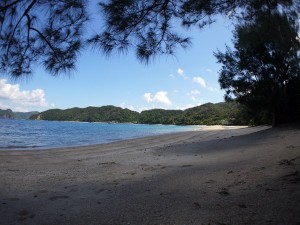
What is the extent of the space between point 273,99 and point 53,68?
16.5 metres

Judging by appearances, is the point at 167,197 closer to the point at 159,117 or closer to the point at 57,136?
the point at 57,136

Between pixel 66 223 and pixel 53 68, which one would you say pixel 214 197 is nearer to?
pixel 66 223

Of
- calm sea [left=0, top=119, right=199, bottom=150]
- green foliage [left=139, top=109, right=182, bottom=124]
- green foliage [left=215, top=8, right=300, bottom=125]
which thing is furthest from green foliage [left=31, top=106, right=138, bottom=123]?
green foliage [left=215, top=8, right=300, bottom=125]

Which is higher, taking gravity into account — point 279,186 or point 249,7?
point 249,7

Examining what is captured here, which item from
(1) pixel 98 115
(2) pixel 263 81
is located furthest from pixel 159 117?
(2) pixel 263 81

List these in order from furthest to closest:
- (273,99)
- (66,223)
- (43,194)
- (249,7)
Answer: (273,99) → (43,194) → (249,7) → (66,223)

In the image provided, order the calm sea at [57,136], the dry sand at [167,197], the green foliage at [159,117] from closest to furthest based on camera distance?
the dry sand at [167,197] → the calm sea at [57,136] → the green foliage at [159,117]

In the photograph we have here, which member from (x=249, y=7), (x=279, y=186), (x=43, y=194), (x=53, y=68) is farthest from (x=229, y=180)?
(x=53, y=68)

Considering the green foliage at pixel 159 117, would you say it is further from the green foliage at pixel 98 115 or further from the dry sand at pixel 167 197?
the dry sand at pixel 167 197

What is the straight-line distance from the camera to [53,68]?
565cm

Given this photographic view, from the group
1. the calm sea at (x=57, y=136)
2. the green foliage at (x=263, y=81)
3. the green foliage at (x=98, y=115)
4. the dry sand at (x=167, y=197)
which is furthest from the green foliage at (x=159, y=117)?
the dry sand at (x=167, y=197)

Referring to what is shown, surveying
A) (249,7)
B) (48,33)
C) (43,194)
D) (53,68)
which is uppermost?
(249,7)

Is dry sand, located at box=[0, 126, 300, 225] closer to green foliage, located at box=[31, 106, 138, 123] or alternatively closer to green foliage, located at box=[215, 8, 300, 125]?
green foliage, located at box=[215, 8, 300, 125]

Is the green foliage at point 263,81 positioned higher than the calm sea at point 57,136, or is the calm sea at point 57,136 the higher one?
the green foliage at point 263,81
